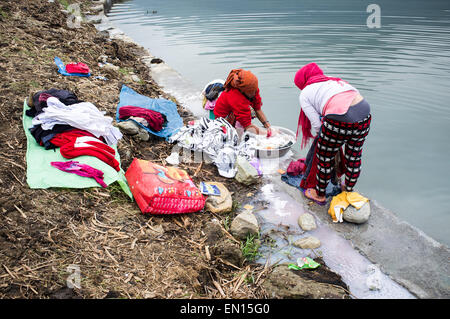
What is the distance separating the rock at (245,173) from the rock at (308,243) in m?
1.14

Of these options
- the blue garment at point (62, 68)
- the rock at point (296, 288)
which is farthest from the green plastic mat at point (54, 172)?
the blue garment at point (62, 68)

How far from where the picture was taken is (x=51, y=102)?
149 inches

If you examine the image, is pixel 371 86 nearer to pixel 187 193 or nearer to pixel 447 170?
pixel 447 170

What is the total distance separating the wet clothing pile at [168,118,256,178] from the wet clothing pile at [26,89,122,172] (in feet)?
3.50

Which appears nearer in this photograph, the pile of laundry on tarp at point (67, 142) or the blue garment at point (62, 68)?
the pile of laundry on tarp at point (67, 142)

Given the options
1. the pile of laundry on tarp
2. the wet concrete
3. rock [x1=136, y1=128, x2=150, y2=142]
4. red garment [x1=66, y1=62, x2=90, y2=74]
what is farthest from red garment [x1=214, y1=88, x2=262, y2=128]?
red garment [x1=66, y1=62, x2=90, y2=74]

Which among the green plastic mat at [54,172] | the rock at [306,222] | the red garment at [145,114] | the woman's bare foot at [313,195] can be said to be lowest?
the rock at [306,222]

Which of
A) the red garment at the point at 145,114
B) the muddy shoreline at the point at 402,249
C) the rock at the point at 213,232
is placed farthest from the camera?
the red garment at the point at 145,114

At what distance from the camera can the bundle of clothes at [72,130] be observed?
11.3 ft

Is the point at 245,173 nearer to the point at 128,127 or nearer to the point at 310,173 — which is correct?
the point at 310,173

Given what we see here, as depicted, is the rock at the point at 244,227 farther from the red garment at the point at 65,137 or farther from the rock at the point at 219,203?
the red garment at the point at 65,137

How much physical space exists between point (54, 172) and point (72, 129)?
0.65 m

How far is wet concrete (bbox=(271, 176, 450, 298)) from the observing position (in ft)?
8.49

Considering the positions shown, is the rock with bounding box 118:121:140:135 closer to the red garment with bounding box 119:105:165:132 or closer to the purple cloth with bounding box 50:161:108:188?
the red garment with bounding box 119:105:165:132
